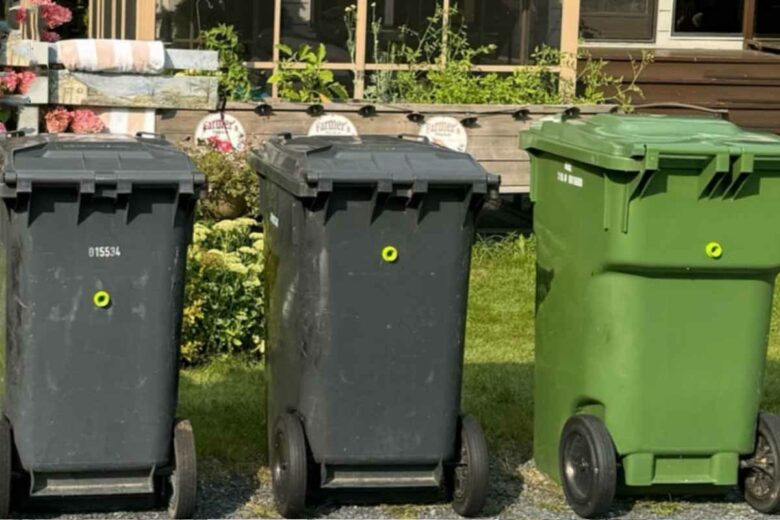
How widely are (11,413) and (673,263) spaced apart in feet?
7.71

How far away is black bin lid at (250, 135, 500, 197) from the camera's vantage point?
5.88 m

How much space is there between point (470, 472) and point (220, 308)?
251cm

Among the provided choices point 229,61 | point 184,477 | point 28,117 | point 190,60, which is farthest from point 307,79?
point 184,477

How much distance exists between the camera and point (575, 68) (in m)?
12.0

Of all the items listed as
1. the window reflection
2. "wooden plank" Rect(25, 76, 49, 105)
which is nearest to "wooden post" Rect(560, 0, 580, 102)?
the window reflection

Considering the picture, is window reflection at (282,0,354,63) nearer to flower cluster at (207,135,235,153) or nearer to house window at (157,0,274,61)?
house window at (157,0,274,61)

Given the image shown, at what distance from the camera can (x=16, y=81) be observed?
972 cm

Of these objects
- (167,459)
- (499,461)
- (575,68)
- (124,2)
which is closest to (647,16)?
(575,68)

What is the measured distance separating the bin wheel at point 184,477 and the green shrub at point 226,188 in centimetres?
428

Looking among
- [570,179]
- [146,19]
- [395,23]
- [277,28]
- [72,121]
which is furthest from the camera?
[395,23]

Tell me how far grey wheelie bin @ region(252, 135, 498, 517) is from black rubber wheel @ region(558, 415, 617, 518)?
1.29 ft

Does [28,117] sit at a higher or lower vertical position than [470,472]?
higher

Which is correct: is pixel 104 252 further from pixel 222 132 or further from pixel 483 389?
pixel 222 132

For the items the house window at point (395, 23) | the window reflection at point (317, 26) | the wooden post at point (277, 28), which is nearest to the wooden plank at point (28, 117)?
the wooden post at point (277, 28)
